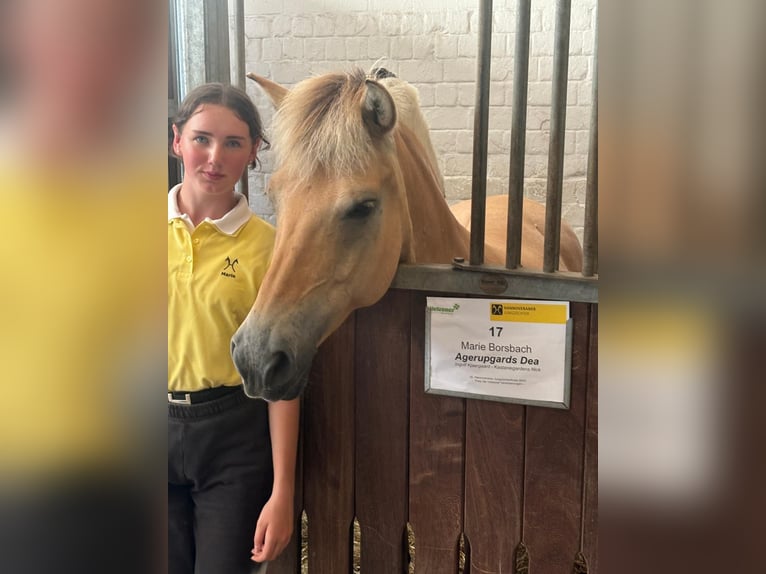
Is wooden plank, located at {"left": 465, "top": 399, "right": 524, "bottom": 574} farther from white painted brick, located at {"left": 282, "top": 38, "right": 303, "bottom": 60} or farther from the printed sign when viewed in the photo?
white painted brick, located at {"left": 282, "top": 38, "right": 303, "bottom": 60}

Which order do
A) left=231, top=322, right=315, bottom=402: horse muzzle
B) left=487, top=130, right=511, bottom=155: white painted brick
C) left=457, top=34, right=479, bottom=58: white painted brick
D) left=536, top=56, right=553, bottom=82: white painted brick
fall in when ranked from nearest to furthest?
1. left=231, top=322, right=315, bottom=402: horse muzzle
2. left=457, top=34, right=479, bottom=58: white painted brick
3. left=536, top=56, right=553, bottom=82: white painted brick
4. left=487, top=130, right=511, bottom=155: white painted brick

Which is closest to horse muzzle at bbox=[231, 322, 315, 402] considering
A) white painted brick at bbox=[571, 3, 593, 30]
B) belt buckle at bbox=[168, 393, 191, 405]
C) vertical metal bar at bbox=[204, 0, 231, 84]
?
belt buckle at bbox=[168, 393, 191, 405]

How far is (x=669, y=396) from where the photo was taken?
27cm

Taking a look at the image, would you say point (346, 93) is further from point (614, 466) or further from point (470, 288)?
point (614, 466)

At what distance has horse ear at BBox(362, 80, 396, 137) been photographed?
772 millimetres

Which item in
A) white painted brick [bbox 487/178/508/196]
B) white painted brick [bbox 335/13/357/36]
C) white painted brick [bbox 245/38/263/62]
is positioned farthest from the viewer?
white painted brick [bbox 487/178/508/196]

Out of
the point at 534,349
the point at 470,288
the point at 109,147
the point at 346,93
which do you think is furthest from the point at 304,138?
the point at 109,147

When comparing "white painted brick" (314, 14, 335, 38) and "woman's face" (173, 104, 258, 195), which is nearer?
"woman's face" (173, 104, 258, 195)

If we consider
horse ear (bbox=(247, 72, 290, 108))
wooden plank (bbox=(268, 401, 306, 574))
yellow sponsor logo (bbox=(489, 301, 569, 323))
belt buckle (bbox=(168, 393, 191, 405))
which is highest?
horse ear (bbox=(247, 72, 290, 108))

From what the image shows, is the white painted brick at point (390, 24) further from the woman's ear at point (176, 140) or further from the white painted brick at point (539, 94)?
the woman's ear at point (176, 140)

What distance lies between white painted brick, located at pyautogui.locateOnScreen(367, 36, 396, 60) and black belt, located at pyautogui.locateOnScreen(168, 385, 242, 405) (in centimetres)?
78

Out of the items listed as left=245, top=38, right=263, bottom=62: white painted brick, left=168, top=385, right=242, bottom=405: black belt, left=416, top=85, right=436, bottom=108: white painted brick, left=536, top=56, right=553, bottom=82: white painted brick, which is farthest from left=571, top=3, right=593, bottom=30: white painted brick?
left=168, top=385, right=242, bottom=405: black belt

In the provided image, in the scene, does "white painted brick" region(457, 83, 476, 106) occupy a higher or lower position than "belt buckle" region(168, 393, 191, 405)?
higher

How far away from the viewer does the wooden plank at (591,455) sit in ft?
2.65
